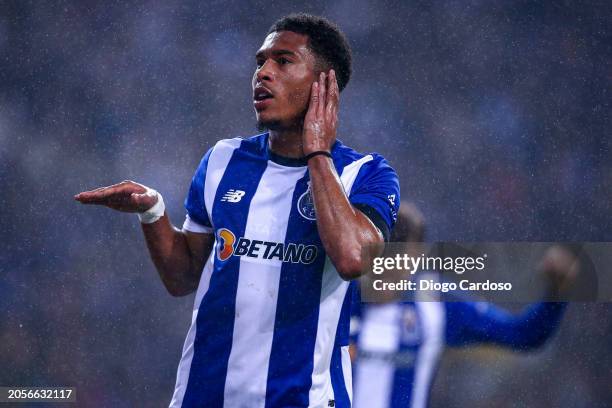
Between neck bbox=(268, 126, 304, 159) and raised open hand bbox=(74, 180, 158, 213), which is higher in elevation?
neck bbox=(268, 126, 304, 159)

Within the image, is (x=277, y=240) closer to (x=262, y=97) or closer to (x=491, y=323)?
(x=262, y=97)

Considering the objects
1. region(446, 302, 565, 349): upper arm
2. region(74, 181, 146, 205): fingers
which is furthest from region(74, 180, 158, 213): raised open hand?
region(446, 302, 565, 349): upper arm

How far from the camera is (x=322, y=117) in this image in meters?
2.07

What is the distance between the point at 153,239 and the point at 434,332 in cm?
280

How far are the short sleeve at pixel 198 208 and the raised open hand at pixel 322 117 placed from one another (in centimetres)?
34

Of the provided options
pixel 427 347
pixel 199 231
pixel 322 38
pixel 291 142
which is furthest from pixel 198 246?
pixel 427 347

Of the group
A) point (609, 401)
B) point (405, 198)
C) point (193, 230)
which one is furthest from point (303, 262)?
point (609, 401)

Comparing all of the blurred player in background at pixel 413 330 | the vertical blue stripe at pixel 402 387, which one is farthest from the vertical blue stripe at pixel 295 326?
the vertical blue stripe at pixel 402 387

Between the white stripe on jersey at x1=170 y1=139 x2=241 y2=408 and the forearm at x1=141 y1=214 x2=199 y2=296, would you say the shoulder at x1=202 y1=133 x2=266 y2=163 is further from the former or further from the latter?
the forearm at x1=141 y1=214 x2=199 y2=296

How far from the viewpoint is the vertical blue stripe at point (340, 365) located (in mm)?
2008

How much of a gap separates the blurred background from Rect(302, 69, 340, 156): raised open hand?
12.5ft

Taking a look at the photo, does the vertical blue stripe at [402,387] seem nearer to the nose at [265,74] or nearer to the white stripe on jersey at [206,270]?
the white stripe on jersey at [206,270]

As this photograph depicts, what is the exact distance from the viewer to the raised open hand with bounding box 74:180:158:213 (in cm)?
192

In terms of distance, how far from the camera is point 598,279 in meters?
4.59
